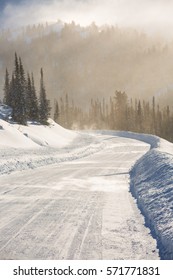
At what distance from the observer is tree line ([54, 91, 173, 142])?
12000 cm

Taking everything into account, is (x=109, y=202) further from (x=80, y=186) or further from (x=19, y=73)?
(x=19, y=73)

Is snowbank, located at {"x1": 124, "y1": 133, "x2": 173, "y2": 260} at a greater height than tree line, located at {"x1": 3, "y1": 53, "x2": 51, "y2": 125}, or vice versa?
tree line, located at {"x1": 3, "y1": 53, "x2": 51, "y2": 125}

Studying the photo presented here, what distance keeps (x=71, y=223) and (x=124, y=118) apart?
122604 millimetres

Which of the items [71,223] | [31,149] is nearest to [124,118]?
[31,149]

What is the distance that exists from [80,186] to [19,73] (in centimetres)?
4463

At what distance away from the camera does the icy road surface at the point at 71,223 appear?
661 cm

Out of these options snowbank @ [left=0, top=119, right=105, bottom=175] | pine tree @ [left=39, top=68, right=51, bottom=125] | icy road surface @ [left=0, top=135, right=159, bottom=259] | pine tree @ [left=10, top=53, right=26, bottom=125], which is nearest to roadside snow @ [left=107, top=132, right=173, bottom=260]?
icy road surface @ [left=0, top=135, right=159, bottom=259]

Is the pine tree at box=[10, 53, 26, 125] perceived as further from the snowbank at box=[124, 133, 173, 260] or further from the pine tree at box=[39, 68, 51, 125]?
the snowbank at box=[124, 133, 173, 260]

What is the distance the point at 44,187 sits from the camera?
13.6 metres

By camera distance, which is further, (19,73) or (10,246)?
(19,73)

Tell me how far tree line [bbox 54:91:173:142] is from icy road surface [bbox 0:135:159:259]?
296 ft

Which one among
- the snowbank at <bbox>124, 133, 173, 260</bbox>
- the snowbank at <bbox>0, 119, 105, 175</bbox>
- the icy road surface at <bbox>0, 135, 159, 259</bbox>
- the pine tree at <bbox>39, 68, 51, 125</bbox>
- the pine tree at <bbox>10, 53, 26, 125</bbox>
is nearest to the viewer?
the icy road surface at <bbox>0, 135, 159, 259</bbox>
